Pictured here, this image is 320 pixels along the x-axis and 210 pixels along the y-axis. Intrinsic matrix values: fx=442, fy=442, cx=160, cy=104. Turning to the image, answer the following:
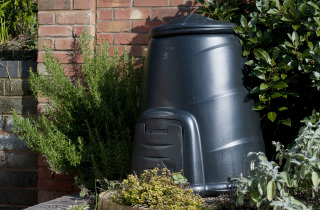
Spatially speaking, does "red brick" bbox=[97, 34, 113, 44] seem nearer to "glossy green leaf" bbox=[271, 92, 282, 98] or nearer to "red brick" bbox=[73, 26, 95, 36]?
"red brick" bbox=[73, 26, 95, 36]

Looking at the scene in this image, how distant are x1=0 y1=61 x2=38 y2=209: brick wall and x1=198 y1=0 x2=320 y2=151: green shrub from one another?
1539 millimetres

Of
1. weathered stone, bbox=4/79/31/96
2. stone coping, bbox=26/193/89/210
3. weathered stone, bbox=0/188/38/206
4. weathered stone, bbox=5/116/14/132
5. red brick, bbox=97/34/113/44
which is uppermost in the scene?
red brick, bbox=97/34/113/44

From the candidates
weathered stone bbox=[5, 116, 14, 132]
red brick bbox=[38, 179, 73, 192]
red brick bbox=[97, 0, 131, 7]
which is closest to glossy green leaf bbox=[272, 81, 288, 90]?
red brick bbox=[97, 0, 131, 7]

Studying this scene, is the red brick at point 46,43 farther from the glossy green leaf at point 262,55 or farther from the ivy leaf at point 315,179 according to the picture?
the ivy leaf at point 315,179

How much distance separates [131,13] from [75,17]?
0.41 metres

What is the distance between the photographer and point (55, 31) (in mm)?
3268

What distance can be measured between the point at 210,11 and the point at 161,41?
58cm

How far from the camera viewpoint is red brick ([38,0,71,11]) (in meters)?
3.24

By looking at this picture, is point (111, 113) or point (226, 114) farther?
point (111, 113)

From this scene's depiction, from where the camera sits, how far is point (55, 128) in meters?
2.93

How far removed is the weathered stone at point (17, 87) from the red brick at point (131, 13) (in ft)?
2.92

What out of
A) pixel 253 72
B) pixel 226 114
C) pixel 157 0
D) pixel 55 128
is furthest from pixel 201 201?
pixel 157 0

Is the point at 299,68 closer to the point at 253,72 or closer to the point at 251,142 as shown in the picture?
the point at 253,72

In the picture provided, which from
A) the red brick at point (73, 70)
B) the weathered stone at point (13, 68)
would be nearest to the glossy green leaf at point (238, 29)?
the red brick at point (73, 70)
